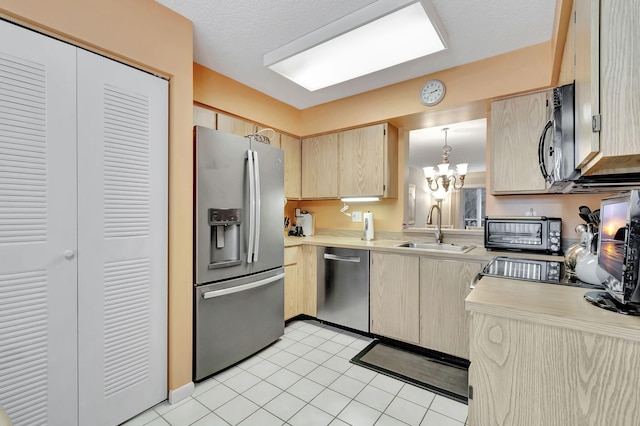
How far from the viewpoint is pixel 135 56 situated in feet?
5.33


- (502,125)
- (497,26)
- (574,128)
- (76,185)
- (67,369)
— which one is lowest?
(67,369)

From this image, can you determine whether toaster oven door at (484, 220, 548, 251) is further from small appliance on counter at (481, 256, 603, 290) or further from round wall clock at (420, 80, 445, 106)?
round wall clock at (420, 80, 445, 106)

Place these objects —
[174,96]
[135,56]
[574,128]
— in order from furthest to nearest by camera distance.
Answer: [174,96] < [135,56] < [574,128]

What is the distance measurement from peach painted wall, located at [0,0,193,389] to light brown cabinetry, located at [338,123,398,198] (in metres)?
1.73

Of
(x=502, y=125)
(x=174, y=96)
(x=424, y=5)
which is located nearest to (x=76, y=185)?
(x=174, y=96)

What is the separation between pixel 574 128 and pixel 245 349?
2.47 meters

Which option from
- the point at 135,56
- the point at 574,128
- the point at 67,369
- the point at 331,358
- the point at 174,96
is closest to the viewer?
the point at 574,128

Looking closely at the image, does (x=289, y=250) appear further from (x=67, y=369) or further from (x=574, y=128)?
(x=574, y=128)

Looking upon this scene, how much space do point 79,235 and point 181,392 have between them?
46.5 inches

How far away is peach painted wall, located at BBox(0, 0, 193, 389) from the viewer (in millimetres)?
1543

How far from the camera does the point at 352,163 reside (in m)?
3.11

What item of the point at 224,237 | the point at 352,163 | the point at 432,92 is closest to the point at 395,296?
the point at 352,163

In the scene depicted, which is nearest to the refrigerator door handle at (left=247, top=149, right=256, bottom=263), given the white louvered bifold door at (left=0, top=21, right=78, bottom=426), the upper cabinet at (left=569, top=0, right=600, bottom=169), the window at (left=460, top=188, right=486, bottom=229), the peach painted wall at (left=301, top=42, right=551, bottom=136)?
the white louvered bifold door at (left=0, top=21, right=78, bottom=426)

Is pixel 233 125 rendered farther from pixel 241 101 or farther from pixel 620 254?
pixel 620 254
